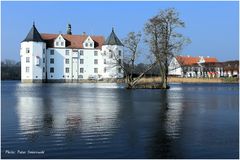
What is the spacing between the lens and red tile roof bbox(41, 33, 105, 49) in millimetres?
93688

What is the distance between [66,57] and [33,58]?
820cm

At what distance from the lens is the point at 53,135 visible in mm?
11539

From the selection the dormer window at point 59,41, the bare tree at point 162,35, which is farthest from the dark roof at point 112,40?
the bare tree at point 162,35

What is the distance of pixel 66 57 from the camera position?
9375cm

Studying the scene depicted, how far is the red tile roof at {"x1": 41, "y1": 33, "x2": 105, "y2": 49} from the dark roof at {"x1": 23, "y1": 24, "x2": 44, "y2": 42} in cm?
313

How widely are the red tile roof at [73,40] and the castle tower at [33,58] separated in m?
3.64

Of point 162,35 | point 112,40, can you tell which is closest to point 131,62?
point 162,35

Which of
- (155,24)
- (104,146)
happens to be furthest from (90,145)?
(155,24)

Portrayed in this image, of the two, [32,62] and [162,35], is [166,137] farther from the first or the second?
[32,62]

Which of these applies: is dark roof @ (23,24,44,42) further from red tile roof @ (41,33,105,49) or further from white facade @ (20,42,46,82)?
red tile roof @ (41,33,105,49)

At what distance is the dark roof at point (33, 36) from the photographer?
3506 inches

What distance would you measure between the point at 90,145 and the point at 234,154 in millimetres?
3299

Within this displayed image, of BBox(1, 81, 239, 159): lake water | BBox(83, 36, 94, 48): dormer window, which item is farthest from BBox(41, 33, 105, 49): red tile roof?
BBox(1, 81, 239, 159): lake water

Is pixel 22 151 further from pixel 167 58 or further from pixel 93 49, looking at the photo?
pixel 93 49
